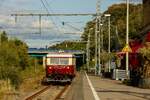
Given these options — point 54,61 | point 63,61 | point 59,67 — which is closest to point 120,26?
point 63,61

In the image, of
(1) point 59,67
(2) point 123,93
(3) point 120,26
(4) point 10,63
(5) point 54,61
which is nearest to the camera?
(2) point 123,93

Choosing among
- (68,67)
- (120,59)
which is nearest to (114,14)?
(120,59)

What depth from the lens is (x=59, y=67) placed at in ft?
159

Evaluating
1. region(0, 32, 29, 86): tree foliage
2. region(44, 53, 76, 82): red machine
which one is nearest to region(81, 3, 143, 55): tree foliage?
region(0, 32, 29, 86): tree foliage

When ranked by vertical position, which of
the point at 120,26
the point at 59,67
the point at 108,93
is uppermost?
the point at 120,26

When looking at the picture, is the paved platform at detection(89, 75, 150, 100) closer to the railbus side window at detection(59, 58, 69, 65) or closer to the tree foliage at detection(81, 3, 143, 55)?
the railbus side window at detection(59, 58, 69, 65)

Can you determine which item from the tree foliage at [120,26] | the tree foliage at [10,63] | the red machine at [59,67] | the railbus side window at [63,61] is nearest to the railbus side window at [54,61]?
the red machine at [59,67]

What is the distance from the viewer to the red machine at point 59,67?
48.0 meters

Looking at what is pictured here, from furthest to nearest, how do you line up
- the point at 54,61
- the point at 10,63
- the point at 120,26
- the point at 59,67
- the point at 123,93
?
1. the point at 120,26
2. the point at 10,63
3. the point at 54,61
4. the point at 59,67
5. the point at 123,93

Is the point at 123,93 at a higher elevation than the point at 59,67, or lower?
lower

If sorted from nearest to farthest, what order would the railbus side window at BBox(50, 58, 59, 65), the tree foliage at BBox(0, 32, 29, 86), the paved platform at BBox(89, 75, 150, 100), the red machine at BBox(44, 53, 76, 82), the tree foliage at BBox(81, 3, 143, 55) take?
the paved platform at BBox(89, 75, 150, 100) → the tree foliage at BBox(0, 32, 29, 86) → the red machine at BBox(44, 53, 76, 82) → the railbus side window at BBox(50, 58, 59, 65) → the tree foliage at BBox(81, 3, 143, 55)

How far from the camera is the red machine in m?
48.0

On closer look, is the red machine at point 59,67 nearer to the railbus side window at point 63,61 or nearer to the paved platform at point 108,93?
the railbus side window at point 63,61

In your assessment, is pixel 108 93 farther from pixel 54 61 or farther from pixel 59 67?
pixel 54 61
